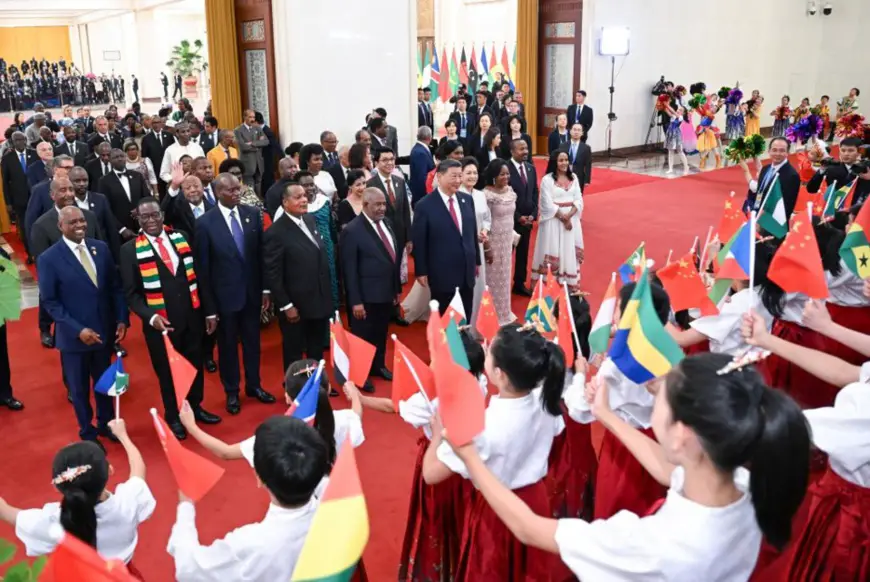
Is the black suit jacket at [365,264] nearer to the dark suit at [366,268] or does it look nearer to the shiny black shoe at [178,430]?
the dark suit at [366,268]

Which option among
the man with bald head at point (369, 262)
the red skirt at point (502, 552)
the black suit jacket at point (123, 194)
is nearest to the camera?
the red skirt at point (502, 552)

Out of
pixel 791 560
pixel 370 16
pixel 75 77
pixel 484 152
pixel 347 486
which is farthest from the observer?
pixel 75 77

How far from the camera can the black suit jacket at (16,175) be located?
8.11 m

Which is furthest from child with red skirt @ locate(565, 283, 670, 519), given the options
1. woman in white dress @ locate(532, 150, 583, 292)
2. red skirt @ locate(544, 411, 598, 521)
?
woman in white dress @ locate(532, 150, 583, 292)

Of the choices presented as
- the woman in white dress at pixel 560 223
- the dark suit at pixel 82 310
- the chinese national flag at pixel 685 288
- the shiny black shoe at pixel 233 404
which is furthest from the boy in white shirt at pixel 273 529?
the woman in white dress at pixel 560 223

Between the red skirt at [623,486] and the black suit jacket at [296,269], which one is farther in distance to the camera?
the black suit jacket at [296,269]

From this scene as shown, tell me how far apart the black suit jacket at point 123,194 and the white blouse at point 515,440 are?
5.44 metres

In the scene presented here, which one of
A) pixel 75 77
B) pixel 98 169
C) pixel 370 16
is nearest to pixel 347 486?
pixel 98 169

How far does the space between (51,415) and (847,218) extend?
201 inches

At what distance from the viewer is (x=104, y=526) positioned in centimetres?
237

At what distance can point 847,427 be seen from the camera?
2.13 m

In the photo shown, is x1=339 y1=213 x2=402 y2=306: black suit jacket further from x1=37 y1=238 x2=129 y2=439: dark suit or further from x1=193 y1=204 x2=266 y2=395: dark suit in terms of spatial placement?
x1=37 y1=238 x2=129 y2=439: dark suit

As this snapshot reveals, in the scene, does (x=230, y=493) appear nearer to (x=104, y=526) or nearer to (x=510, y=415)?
(x=104, y=526)

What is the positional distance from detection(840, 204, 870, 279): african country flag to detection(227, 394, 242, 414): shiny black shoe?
11.6ft
